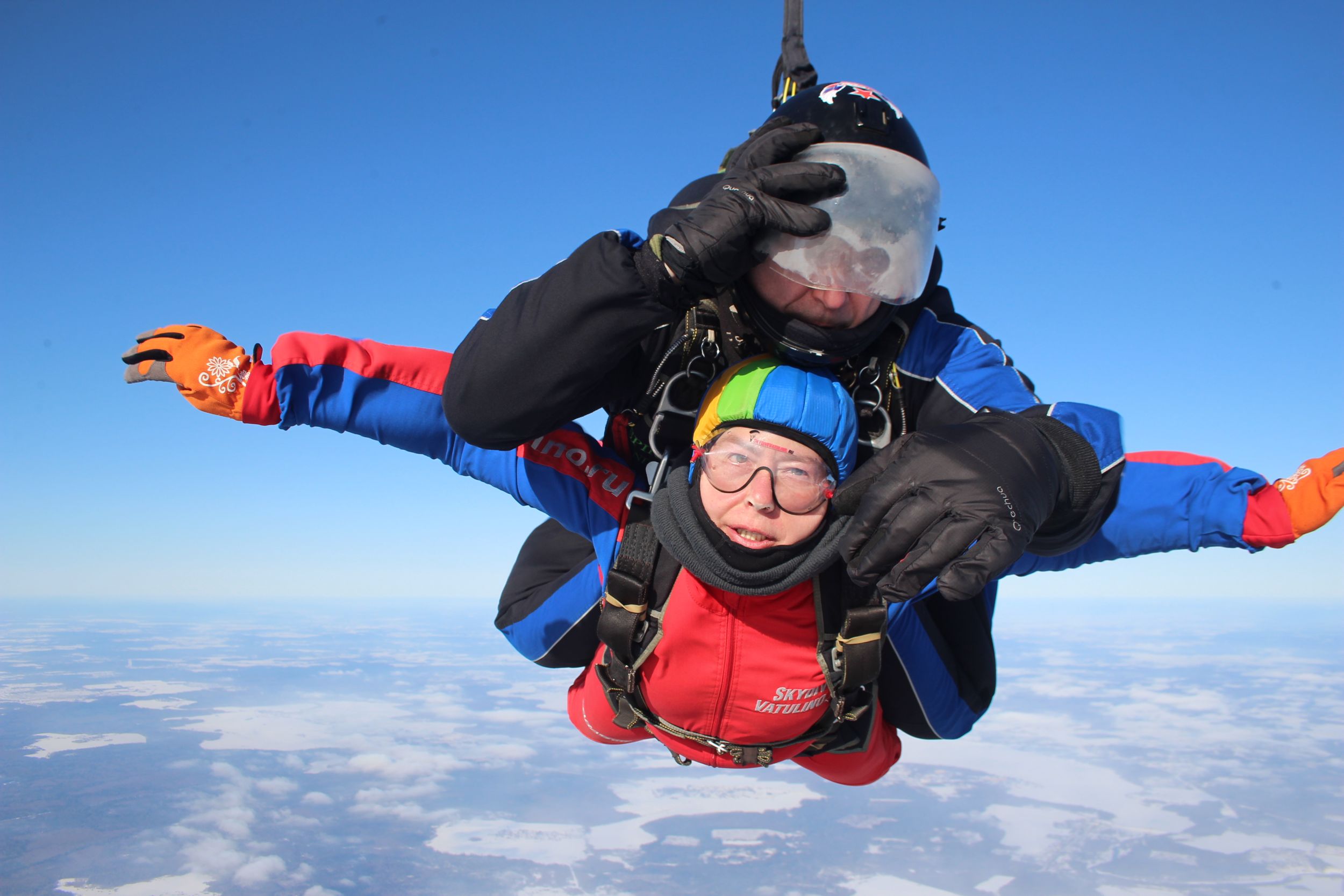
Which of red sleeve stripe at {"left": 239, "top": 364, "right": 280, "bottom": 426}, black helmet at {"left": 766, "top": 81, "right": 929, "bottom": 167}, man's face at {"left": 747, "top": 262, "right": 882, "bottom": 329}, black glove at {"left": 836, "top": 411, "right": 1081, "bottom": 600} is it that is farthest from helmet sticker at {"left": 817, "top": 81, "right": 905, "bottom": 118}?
red sleeve stripe at {"left": 239, "top": 364, "right": 280, "bottom": 426}

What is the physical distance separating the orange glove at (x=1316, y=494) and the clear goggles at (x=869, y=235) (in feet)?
2.81

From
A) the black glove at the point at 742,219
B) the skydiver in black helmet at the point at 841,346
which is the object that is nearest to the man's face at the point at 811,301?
the skydiver in black helmet at the point at 841,346

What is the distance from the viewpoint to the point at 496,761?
8438 cm

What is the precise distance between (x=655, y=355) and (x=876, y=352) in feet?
1.68

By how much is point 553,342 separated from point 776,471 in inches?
21.8

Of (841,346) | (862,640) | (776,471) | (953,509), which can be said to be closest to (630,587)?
(776,471)

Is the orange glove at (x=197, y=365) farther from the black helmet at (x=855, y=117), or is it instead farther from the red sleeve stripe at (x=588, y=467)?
the black helmet at (x=855, y=117)

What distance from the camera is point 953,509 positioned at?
113 centimetres

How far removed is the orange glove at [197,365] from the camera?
1.84 metres

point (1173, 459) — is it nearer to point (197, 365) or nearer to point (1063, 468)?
point (1063, 468)

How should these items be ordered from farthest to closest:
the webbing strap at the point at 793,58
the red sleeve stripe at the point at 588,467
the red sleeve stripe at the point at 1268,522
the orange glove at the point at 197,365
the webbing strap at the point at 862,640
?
1. the webbing strap at the point at 793,58
2. the red sleeve stripe at the point at 588,467
3. the orange glove at the point at 197,365
4. the webbing strap at the point at 862,640
5. the red sleeve stripe at the point at 1268,522

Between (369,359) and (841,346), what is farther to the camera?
(369,359)

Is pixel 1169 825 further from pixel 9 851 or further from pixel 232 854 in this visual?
pixel 9 851

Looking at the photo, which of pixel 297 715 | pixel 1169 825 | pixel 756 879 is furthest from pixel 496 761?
pixel 1169 825
